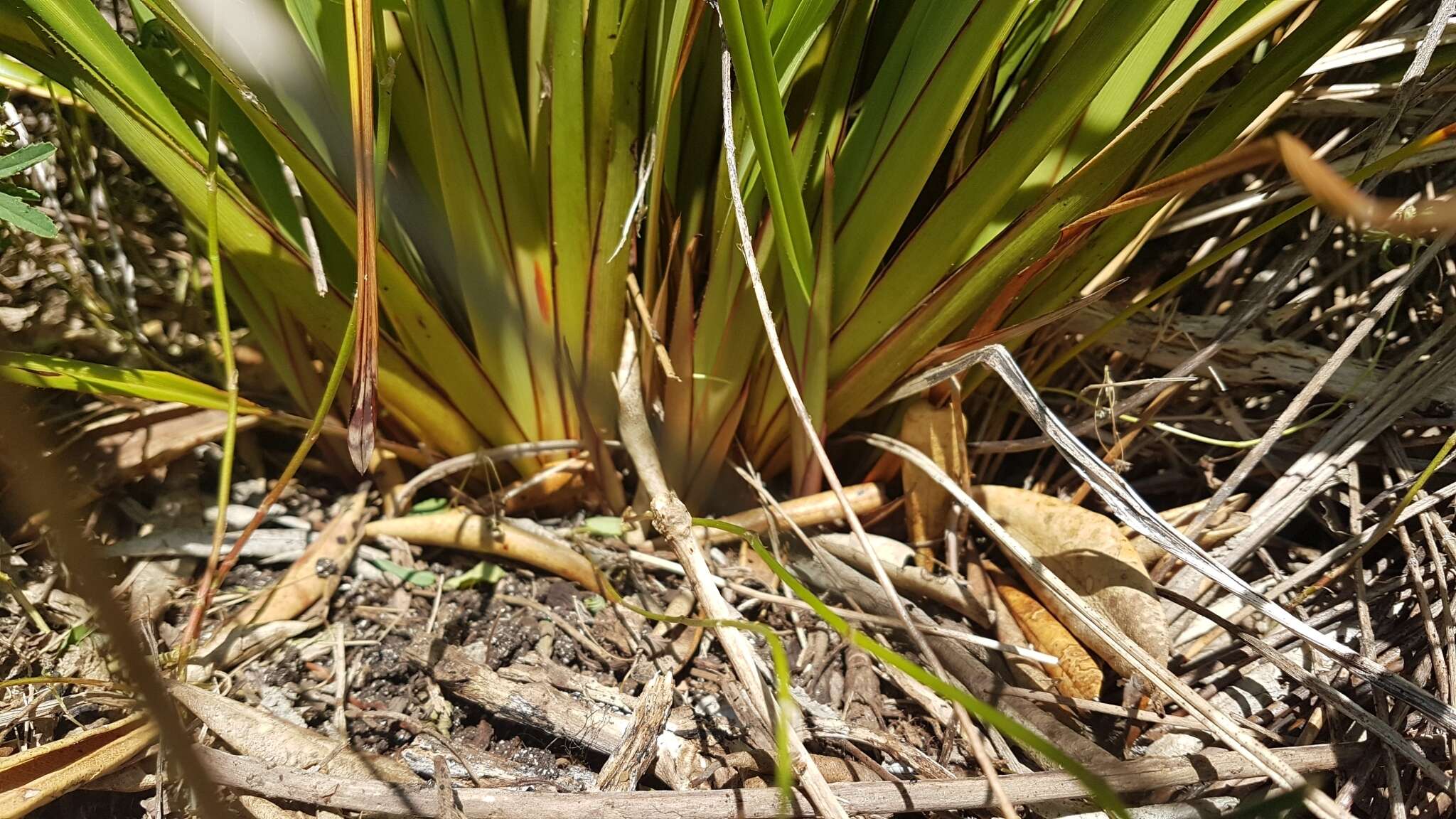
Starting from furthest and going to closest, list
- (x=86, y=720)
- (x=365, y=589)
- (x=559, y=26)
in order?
(x=365, y=589)
(x=86, y=720)
(x=559, y=26)

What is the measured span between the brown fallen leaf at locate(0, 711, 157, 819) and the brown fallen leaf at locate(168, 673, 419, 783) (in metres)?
0.05

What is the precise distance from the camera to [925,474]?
98 cm

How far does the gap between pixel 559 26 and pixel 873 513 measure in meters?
0.66

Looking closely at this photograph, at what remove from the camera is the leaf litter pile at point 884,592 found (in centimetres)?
80

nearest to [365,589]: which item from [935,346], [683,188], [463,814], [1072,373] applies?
[463,814]

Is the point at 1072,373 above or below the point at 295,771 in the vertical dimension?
above

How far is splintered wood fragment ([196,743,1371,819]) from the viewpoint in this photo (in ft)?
2.46

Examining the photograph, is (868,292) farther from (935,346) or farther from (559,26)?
(559,26)

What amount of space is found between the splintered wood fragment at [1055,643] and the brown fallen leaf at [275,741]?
658mm

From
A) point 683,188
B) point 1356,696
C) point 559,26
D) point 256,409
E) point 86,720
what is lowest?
point 86,720

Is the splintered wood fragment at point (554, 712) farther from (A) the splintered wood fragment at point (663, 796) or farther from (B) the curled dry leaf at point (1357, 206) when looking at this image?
(B) the curled dry leaf at point (1357, 206)

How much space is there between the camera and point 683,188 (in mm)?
938

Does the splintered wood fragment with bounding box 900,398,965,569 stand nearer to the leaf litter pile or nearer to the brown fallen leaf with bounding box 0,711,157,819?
the leaf litter pile

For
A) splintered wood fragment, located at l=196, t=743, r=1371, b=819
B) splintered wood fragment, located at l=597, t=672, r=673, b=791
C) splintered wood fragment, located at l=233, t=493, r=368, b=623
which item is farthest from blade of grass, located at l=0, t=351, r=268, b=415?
splintered wood fragment, located at l=597, t=672, r=673, b=791
